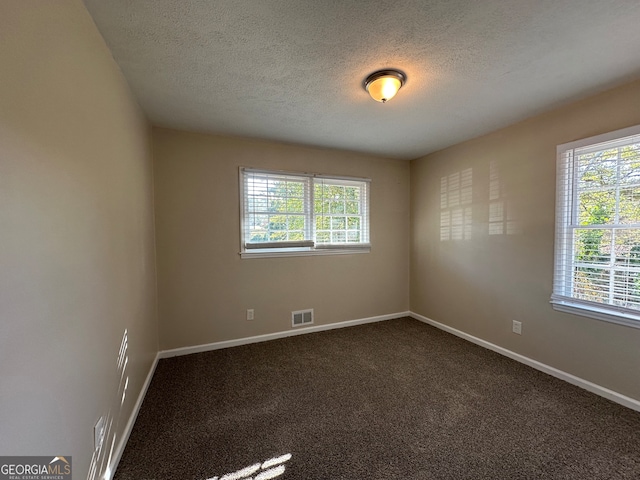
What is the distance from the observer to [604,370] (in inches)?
85.6

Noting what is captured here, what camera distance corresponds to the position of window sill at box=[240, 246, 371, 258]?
10.7 feet

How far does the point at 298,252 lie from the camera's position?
11.5ft

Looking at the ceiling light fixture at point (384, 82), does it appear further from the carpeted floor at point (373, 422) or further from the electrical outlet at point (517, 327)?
the electrical outlet at point (517, 327)

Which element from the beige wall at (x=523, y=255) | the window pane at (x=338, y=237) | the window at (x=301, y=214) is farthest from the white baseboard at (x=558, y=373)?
the window pane at (x=338, y=237)

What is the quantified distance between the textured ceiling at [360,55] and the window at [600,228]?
0.50 metres

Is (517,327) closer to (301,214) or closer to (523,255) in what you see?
(523,255)

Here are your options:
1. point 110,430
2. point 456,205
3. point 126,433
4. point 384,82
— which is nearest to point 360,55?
point 384,82

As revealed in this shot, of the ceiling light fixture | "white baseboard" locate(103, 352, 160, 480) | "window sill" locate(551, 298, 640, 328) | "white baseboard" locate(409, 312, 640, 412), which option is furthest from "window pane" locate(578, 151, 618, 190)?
"white baseboard" locate(103, 352, 160, 480)

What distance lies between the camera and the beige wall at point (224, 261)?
293 cm

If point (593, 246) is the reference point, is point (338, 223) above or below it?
above

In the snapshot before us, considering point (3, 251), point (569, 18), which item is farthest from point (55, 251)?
point (569, 18)

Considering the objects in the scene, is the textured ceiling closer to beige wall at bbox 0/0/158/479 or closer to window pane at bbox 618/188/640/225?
beige wall at bbox 0/0/158/479

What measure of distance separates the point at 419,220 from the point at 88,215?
149 inches

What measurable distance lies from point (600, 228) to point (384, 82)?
213cm
